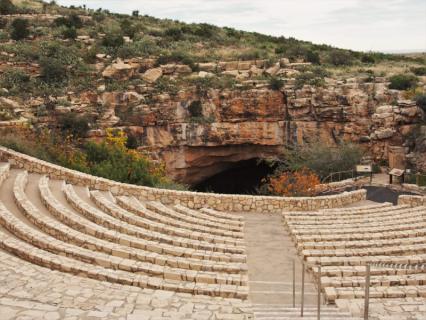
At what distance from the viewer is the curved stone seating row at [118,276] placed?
9297 millimetres

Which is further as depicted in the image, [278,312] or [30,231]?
[30,231]

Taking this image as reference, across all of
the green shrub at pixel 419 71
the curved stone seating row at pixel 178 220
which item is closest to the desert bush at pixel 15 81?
the curved stone seating row at pixel 178 220

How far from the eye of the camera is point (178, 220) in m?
14.7

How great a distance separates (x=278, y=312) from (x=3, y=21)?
35.3m

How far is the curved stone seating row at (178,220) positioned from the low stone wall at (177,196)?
110 cm

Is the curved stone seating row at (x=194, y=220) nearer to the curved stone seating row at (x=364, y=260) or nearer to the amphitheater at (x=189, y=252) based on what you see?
the amphitheater at (x=189, y=252)

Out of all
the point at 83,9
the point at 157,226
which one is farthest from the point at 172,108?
the point at 83,9

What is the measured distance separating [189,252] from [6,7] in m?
35.1

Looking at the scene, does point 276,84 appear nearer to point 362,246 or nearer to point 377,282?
point 362,246

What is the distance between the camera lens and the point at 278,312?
8.54 m

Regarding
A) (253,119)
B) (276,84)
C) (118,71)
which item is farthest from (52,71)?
(276,84)

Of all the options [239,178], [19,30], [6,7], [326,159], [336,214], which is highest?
[6,7]

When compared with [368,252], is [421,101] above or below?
above

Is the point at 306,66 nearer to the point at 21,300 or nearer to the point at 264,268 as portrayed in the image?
the point at 264,268
